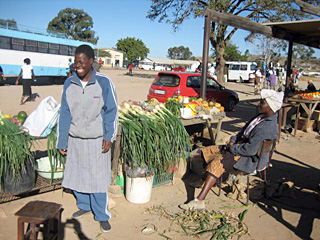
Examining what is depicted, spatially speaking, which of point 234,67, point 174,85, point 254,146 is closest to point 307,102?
point 174,85

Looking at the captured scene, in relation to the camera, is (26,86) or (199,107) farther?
(26,86)

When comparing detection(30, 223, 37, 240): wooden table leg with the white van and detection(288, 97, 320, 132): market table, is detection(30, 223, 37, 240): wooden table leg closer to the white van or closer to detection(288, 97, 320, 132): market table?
detection(288, 97, 320, 132): market table

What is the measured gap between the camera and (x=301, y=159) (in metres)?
6.07

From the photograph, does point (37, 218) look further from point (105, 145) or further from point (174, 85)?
point (174, 85)

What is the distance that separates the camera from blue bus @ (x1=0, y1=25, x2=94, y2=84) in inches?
656

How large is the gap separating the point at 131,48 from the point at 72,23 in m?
18.6

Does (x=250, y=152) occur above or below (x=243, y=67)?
below

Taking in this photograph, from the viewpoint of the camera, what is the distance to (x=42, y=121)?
341 cm

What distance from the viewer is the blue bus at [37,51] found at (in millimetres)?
16656

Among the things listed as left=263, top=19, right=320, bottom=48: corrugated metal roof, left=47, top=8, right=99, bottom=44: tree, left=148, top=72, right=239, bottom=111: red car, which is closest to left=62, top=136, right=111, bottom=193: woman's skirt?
left=263, top=19, right=320, bottom=48: corrugated metal roof

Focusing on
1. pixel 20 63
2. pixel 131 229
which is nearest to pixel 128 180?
pixel 131 229

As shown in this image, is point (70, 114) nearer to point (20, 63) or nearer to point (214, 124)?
point (214, 124)

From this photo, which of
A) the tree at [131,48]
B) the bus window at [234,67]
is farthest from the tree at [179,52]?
the bus window at [234,67]

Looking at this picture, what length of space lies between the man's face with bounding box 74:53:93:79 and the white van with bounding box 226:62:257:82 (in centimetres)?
3162
